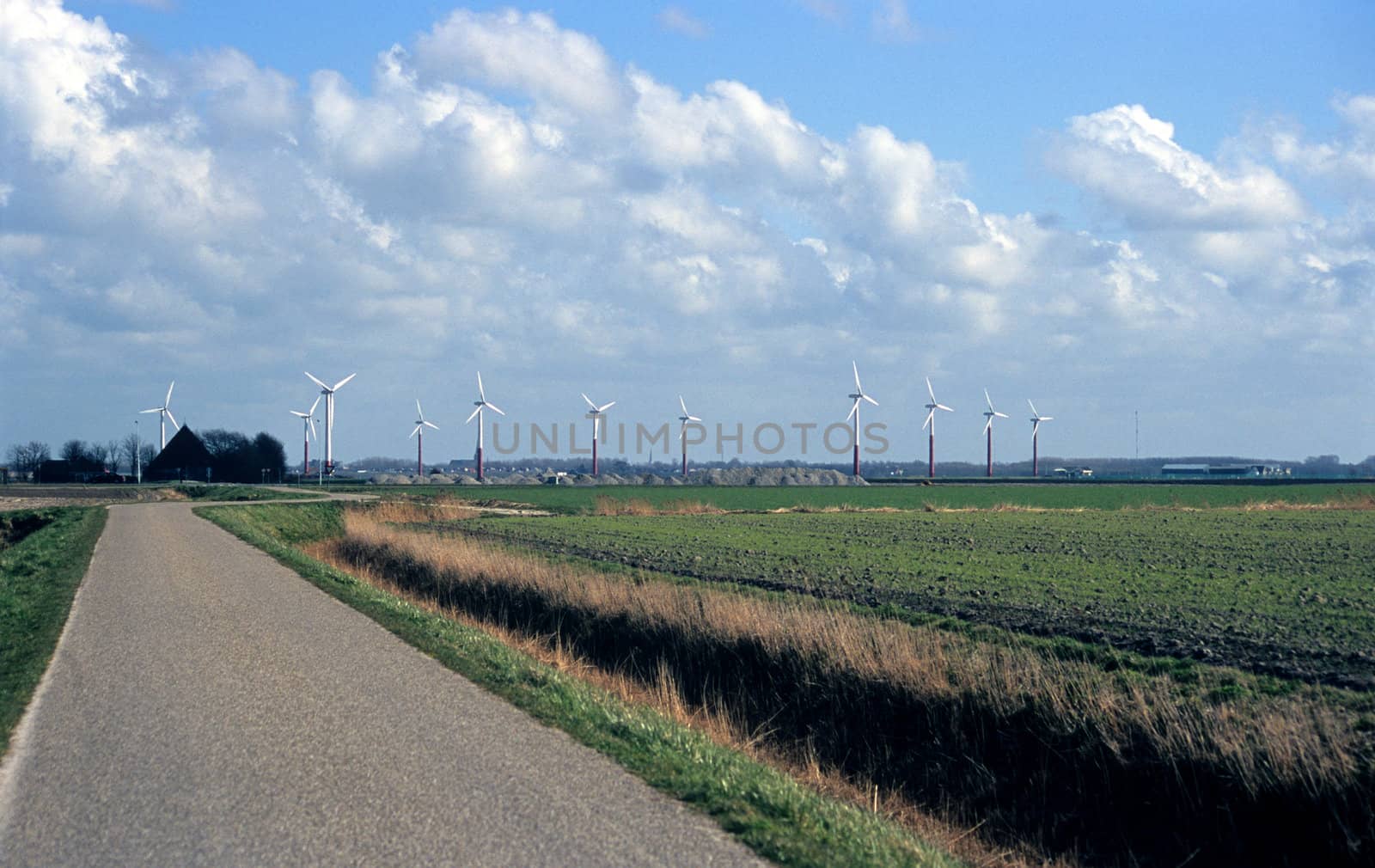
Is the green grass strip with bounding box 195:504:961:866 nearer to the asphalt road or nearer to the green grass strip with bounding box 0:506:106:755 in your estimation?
the asphalt road

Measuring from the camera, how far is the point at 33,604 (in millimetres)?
18688

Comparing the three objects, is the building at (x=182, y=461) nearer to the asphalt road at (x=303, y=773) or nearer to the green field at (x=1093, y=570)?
the green field at (x=1093, y=570)

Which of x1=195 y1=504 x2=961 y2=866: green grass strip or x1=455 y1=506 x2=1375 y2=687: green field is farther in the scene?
x1=455 y1=506 x2=1375 y2=687: green field

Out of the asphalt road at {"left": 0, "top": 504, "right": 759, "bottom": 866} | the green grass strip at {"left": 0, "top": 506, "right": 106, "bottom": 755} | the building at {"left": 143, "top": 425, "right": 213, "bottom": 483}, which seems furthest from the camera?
the building at {"left": 143, "top": 425, "right": 213, "bottom": 483}

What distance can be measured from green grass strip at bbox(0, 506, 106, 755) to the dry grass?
7.51 metres

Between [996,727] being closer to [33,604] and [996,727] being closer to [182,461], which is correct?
[33,604]

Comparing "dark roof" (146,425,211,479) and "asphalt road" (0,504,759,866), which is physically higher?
"dark roof" (146,425,211,479)

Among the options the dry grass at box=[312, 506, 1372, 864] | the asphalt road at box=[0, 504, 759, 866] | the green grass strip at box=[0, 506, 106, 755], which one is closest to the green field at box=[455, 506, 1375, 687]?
the dry grass at box=[312, 506, 1372, 864]

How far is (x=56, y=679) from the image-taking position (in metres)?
11.9

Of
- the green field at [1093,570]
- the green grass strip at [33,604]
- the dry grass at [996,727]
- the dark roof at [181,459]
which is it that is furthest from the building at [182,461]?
the dry grass at [996,727]

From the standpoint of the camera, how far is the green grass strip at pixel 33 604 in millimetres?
11383

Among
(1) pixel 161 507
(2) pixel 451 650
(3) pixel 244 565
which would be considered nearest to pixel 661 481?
(1) pixel 161 507

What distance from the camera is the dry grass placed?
954 centimetres

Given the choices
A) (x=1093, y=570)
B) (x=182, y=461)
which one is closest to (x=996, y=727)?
(x=1093, y=570)
